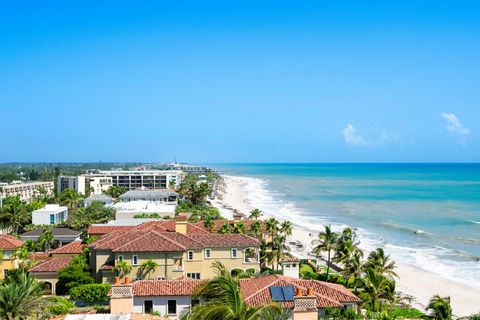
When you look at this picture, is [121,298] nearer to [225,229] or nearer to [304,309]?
[304,309]

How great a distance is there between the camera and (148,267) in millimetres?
38562

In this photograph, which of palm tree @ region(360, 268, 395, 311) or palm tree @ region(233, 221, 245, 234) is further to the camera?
palm tree @ region(233, 221, 245, 234)

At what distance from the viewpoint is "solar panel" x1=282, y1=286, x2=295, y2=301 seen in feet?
89.4

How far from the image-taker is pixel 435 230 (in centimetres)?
8394

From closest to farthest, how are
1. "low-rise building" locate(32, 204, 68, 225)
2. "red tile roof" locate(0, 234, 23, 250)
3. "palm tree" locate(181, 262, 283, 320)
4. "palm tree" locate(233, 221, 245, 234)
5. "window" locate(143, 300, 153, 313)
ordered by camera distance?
1. "palm tree" locate(181, 262, 283, 320)
2. "window" locate(143, 300, 153, 313)
3. "red tile roof" locate(0, 234, 23, 250)
4. "palm tree" locate(233, 221, 245, 234)
5. "low-rise building" locate(32, 204, 68, 225)

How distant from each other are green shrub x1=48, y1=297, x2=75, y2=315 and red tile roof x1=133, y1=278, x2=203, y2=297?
15.8ft

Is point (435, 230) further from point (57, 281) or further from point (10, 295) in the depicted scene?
point (10, 295)

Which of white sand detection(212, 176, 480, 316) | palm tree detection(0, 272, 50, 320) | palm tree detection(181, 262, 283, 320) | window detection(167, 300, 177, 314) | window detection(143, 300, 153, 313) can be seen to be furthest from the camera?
white sand detection(212, 176, 480, 316)

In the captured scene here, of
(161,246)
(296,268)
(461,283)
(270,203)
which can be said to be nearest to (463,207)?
(270,203)

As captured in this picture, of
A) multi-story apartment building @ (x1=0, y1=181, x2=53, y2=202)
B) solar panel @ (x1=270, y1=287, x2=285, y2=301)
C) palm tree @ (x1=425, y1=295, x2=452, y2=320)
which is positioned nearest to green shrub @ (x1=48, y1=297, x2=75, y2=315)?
solar panel @ (x1=270, y1=287, x2=285, y2=301)

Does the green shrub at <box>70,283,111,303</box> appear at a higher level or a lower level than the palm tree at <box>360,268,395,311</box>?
lower

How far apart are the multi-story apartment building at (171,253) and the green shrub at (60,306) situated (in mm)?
4228

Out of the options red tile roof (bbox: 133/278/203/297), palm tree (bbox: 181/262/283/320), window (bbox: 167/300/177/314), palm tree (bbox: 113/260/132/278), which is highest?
palm tree (bbox: 181/262/283/320)

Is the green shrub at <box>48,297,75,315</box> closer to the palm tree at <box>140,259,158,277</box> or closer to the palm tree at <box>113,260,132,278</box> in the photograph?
the palm tree at <box>113,260,132,278</box>
